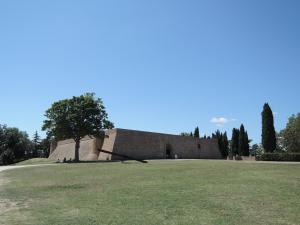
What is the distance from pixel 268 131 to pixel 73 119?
3029cm

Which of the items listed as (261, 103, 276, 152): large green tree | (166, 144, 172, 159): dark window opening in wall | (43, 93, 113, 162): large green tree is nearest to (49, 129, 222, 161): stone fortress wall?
(166, 144, 172, 159): dark window opening in wall

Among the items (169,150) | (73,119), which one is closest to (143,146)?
(169,150)

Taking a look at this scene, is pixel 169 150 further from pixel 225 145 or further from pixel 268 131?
pixel 225 145

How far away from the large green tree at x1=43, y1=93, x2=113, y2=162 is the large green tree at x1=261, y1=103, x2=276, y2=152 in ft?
83.9

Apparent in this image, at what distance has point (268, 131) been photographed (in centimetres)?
5562

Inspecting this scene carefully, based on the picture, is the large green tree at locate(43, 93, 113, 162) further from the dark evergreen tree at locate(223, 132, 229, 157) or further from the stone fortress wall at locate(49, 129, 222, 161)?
the dark evergreen tree at locate(223, 132, 229, 157)

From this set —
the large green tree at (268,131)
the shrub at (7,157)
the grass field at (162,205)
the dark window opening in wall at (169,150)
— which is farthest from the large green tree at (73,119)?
the shrub at (7,157)

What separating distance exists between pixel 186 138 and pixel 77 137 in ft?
94.0

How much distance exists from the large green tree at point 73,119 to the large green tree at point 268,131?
25.6 metres

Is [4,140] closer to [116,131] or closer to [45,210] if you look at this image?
[116,131]

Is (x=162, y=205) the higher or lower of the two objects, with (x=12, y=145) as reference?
lower

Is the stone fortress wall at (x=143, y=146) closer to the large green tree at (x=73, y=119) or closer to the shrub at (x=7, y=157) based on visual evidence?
the large green tree at (x=73, y=119)

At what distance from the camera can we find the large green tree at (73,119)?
49.3 metres

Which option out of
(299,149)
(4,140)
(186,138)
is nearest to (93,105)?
(186,138)
